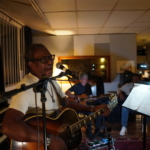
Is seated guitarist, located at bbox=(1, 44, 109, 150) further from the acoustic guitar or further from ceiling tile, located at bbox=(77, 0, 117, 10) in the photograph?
ceiling tile, located at bbox=(77, 0, 117, 10)

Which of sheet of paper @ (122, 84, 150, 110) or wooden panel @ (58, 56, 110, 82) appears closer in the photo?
sheet of paper @ (122, 84, 150, 110)

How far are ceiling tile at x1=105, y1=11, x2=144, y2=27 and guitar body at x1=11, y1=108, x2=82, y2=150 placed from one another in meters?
2.32

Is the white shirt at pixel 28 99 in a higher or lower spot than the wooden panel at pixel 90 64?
lower

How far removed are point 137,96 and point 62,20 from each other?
242cm

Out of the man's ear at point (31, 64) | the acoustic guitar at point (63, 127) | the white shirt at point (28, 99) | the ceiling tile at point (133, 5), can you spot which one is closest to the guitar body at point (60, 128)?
the acoustic guitar at point (63, 127)

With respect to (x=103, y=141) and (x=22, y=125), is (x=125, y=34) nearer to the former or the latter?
(x=103, y=141)

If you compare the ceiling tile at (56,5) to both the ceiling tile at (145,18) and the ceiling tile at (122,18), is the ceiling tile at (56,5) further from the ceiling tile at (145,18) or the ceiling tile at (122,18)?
the ceiling tile at (145,18)

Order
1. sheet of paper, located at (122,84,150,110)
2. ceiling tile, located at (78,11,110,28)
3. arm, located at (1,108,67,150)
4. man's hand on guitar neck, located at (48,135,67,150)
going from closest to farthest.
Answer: arm, located at (1,108,67,150), man's hand on guitar neck, located at (48,135,67,150), sheet of paper, located at (122,84,150,110), ceiling tile, located at (78,11,110,28)

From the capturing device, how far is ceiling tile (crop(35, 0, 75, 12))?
237 cm

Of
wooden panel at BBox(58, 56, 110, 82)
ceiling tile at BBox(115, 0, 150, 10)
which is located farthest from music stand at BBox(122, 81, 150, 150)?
wooden panel at BBox(58, 56, 110, 82)

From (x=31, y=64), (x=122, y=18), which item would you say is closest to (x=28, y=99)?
(x=31, y=64)

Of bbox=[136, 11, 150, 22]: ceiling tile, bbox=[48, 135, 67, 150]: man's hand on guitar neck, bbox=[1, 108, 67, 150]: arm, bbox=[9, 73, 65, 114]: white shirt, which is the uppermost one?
bbox=[136, 11, 150, 22]: ceiling tile

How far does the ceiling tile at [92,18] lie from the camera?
2887mm

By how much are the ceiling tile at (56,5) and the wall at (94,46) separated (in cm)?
195
